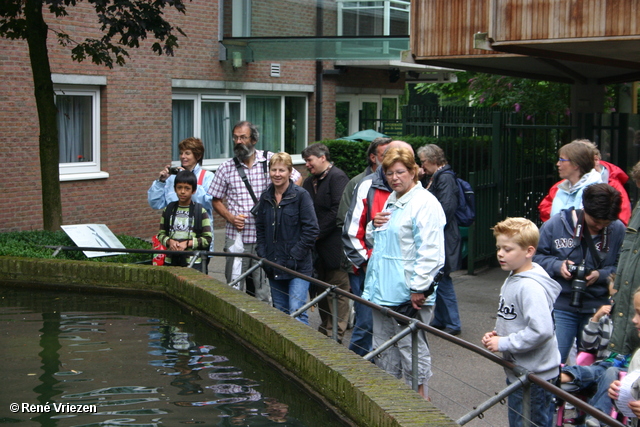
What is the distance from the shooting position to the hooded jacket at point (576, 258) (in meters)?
5.48

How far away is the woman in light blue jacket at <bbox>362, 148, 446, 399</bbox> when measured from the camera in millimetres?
5395

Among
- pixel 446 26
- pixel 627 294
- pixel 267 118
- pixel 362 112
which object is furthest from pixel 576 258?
pixel 362 112

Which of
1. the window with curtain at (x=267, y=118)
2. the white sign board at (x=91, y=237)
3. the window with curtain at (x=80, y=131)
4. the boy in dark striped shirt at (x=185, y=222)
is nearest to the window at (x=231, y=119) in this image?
the window with curtain at (x=267, y=118)

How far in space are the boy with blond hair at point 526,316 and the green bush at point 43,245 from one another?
5.61m

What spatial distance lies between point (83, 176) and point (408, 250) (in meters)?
10.7

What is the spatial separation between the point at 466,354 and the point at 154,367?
2.77 metres

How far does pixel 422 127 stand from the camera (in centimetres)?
1259

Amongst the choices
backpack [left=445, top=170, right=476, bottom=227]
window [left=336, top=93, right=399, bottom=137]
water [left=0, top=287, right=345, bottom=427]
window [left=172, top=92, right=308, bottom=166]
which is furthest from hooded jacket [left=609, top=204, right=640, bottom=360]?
window [left=336, top=93, right=399, bottom=137]

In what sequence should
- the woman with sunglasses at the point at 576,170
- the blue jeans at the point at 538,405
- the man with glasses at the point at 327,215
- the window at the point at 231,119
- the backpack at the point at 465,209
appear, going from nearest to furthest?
the blue jeans at the point at 538,405
the woman with sunglasses at the point at 576,170
the man with glasses at the point at 327,215
the backpack at the point at 465,209
the window at the point at 231,119

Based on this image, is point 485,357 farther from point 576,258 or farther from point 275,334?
point 275,334

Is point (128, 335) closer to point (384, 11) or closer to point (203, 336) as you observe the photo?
point (203, 336)

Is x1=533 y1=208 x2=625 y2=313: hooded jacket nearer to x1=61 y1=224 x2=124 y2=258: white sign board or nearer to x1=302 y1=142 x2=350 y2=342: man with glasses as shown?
x1=302 y1=142 x2=350 y2=342: man with glasses

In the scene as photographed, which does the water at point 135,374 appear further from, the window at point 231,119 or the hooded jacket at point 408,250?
the window at point 231,119

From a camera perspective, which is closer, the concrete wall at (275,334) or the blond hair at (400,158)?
the concrete wall at (275,334)
